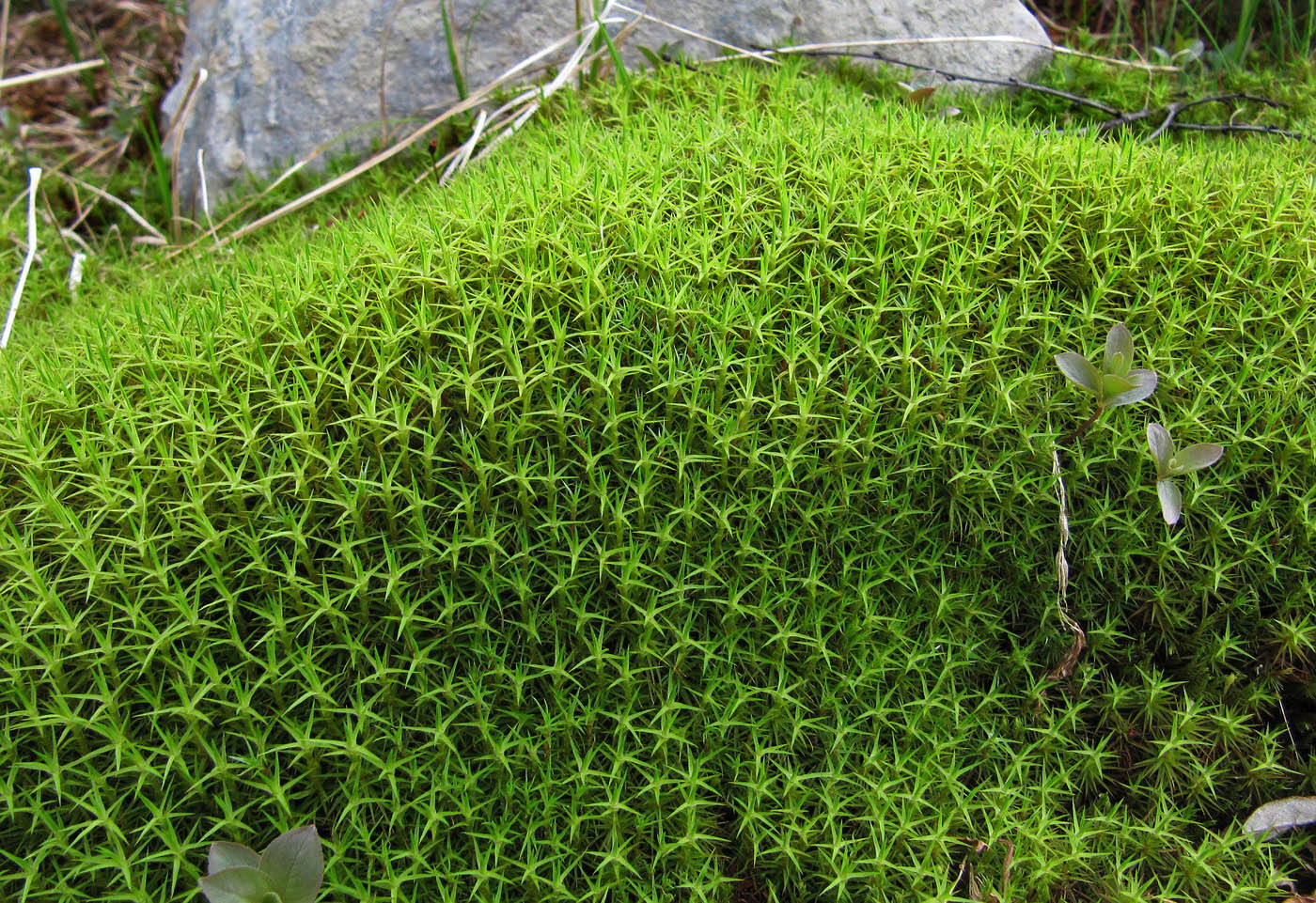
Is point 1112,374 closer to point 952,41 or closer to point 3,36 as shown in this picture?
point 952,41

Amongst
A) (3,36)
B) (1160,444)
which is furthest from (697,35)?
(3,36)

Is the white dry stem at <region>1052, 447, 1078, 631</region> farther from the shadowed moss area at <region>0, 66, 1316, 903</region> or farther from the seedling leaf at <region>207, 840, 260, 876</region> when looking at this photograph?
the seedling leaf at <region>207, 840, 260, 876</region>

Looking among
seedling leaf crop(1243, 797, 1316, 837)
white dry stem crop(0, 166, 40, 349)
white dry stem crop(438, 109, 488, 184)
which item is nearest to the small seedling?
seedling leaf crop(1243, 797, 1316, 837)

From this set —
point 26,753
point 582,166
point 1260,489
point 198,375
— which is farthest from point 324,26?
point 1260,489

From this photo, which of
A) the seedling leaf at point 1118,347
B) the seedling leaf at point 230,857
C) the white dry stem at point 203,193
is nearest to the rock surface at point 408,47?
the white dry stem at point 203,193

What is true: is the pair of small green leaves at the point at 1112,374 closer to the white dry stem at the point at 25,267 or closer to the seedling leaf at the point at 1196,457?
the seedling leaf at the point at 1196,457
